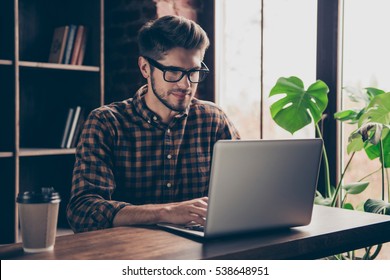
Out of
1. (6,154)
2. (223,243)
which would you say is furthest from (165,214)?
(6,154)

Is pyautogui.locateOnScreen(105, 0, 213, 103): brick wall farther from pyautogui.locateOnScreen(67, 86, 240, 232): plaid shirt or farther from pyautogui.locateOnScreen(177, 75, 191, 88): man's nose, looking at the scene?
pyautogui.locateOnScreen(177, 75, 191, 88): man's nose

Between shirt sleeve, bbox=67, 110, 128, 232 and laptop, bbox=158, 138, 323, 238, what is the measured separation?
10.2 inches

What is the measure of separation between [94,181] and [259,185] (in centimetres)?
63

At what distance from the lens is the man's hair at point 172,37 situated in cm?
198

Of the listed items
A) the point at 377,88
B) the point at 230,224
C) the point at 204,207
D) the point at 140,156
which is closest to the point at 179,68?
the point at 140,156

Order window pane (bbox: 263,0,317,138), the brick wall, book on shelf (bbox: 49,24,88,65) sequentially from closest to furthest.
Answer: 1. window pane (bbox: 263,0,317,138)
2. book on shelf (bbox: 49,24,88,65)
3. the brick wall

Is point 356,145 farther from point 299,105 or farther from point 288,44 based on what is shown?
point 288,44

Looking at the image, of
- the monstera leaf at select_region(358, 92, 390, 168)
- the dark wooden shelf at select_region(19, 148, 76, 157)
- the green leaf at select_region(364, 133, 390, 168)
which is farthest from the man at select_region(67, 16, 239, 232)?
the dark wooden shelf at select_region(19, 148, 76, 157)

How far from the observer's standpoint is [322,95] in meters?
2.51

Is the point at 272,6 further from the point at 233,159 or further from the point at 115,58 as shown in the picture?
the point at 233,159

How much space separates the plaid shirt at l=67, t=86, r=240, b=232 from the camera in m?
1.86

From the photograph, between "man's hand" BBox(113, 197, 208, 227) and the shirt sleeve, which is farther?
the shirt sleeve

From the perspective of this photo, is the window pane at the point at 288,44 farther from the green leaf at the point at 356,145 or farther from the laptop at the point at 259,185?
the laptop at the point at 259,185

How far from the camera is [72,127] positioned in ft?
9.78
